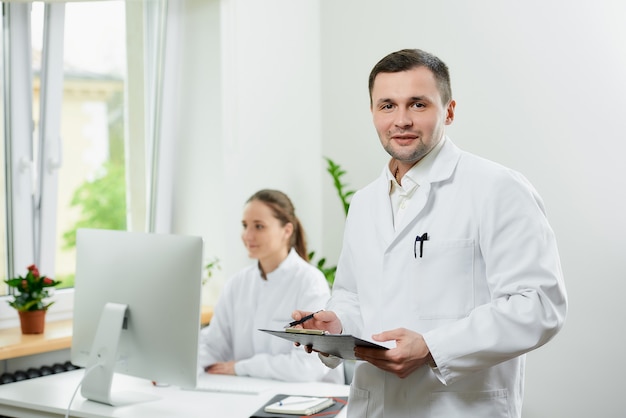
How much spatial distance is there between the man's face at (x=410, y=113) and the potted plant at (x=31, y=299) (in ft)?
6.74

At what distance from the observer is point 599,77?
12.0ft

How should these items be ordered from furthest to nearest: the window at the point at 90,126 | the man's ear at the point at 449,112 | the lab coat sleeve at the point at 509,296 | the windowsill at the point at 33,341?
the window at the point at 90,126, the windowsill at the point at 33,341, the man's ear at the point at 449,112, the lab coat sleeve at the point at 509,296

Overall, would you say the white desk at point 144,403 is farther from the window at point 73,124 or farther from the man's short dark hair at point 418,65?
the man's short dark hair at point 418,65

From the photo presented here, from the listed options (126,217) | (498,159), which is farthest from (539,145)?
(126,217)

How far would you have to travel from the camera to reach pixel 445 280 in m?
1.76

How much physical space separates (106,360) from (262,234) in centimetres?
97

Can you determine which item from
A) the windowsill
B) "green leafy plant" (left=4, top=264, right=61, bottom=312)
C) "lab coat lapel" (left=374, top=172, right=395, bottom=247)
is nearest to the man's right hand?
"lab coat lapel" (left=374, top=172, right=395, bottom=247)

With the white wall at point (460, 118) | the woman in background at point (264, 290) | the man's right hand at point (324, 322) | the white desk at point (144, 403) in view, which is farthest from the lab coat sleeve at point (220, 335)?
the man's right hand at point (324, 322)

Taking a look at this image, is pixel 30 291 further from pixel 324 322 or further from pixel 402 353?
pixel 402 353

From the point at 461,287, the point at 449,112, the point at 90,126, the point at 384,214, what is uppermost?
the point at 90,126

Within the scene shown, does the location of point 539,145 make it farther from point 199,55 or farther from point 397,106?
point 397,106

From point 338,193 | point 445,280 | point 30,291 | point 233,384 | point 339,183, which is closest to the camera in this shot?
point 445,280

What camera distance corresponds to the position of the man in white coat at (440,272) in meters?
1.63

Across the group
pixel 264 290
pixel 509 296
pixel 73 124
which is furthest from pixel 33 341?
pixel 509 296
